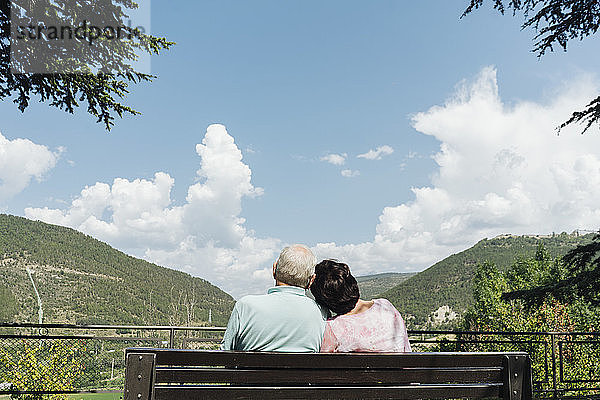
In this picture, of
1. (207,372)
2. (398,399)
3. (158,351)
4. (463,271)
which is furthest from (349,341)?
(463,271)

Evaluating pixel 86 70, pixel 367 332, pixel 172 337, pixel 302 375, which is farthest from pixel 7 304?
pixel 302 375

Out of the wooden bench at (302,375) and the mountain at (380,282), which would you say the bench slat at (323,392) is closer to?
the wooden bench at (302,375)

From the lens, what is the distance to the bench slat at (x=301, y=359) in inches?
64.1

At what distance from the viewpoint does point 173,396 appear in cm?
165

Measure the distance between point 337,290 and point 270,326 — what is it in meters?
0.38

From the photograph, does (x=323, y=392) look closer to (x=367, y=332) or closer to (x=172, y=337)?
(x=367, y=332)

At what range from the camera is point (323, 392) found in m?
1.71

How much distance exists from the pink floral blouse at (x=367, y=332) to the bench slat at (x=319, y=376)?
14.3 inches

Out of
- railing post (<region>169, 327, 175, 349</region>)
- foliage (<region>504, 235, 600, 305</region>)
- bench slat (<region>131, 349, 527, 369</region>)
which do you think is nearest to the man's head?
bench slat (<region>131, 349, 527, 369</region>)

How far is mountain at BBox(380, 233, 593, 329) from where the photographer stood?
82.2 metres

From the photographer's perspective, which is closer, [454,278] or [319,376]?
[319,376]

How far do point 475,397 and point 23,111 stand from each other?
286 inches

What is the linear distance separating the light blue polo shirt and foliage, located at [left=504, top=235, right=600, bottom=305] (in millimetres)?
7725

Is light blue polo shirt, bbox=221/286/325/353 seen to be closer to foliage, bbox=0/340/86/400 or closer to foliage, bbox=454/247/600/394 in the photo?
foliage, bbox=0/340/86/400
